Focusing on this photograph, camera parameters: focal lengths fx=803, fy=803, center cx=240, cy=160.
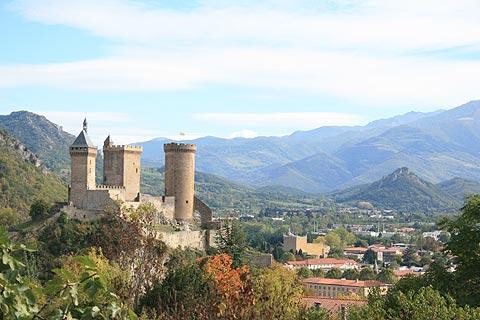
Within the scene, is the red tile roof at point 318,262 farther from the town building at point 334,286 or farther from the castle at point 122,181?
the castle at point 122,181

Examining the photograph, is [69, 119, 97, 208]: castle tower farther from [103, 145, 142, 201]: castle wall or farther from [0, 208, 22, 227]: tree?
[0, 208, 22, 227]: tree

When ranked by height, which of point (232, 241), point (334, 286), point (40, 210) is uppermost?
point (40, 210)

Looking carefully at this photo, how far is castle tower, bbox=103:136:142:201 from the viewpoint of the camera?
173 feet

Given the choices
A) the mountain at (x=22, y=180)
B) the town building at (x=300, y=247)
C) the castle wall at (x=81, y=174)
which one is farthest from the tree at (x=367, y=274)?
the castle wall at (x=81, y=174)

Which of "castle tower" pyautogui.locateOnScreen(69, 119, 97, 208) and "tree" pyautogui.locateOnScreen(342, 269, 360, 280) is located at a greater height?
"castle tower" pyautogui.locateOnScreen(69, 119, 97, 208)

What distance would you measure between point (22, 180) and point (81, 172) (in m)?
53.0

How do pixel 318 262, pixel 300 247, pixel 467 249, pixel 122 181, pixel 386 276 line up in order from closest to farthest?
pixel 467 249
pixel 122 181
pixel 386 276
pixel 318 262
pixel 300 247

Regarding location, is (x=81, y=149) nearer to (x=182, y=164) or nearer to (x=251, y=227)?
(x=182, y=164)

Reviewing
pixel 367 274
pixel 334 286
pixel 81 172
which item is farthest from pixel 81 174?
pixel 367 274

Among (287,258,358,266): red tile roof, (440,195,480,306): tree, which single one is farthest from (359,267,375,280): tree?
(440,195,480,306): tree

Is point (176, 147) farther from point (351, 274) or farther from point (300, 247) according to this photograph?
point (300, 247)

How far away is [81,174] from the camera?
5122 centimetres

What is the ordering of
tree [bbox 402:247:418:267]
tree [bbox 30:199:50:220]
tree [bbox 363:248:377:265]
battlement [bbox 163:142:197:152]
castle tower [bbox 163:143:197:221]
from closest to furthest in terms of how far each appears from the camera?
tree [bbox 30:199:50:220], castle tower [bbox 163:143:197:221], battlement [bbox 163:142:197:152], tree [bbox 402:247:418:267], tree [bbox 363:248:377:265]

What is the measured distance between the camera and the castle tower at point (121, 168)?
52.8m
